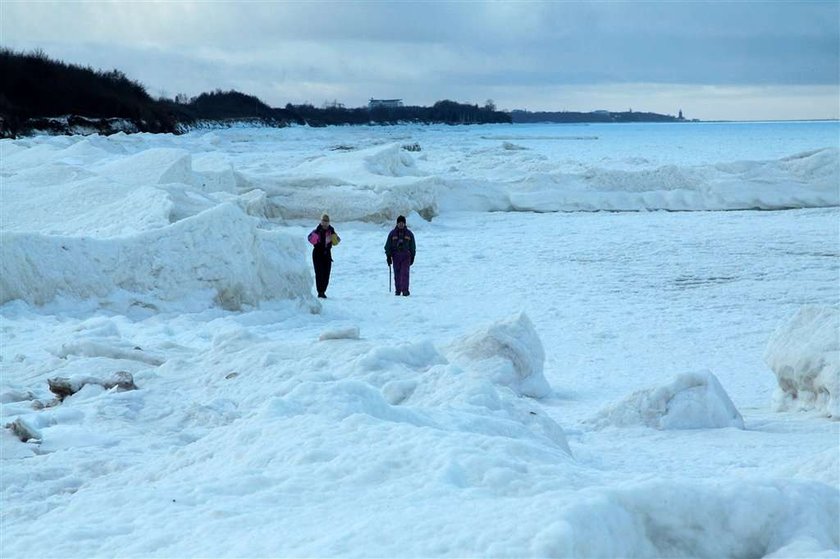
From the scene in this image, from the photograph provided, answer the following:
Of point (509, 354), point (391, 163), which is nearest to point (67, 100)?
point (391, 163)

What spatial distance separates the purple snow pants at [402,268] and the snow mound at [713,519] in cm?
980

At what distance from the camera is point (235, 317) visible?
10.6m

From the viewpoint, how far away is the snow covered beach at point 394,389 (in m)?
3.12

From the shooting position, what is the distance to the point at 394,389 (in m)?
5.75

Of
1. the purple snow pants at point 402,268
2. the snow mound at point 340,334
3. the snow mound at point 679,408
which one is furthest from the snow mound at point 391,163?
the snow mound at point 679,408

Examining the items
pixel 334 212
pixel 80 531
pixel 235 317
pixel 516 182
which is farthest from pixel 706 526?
pixel 516 182

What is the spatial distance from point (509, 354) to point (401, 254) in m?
5.46

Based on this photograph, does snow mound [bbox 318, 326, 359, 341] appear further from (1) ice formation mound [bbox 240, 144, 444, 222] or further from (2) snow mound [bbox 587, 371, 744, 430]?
(1) ice formation mound [bbox 240, 144, 444, 222]

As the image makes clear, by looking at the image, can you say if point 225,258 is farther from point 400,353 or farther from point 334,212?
point 334,212

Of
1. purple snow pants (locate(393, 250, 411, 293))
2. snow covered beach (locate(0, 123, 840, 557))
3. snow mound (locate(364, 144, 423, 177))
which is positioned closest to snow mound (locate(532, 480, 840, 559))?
snow covered beach (locate(0, 123, 840, 557))

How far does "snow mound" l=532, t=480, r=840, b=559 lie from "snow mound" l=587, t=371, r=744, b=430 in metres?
3.31

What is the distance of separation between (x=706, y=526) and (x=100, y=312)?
319 inches

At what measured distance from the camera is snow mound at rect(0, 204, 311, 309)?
10.1 meters

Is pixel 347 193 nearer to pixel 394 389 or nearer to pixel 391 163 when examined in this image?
pixel 391 163
